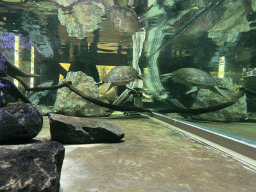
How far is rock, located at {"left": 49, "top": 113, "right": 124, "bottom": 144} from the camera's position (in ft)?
8.79

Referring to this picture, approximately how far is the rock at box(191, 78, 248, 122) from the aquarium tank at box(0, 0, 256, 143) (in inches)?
1.4

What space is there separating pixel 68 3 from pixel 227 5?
17.4 feet

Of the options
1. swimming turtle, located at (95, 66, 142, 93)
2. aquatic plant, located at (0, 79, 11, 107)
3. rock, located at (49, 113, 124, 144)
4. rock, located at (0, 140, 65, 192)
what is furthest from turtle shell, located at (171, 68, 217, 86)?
rock, located at (0, 140, 65, 192)

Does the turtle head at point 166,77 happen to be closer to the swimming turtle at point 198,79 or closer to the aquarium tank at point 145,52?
the aquarium tank at point 145,52

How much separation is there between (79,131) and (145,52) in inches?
339

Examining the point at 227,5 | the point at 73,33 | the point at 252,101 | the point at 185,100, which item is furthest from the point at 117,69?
the point at 252,101

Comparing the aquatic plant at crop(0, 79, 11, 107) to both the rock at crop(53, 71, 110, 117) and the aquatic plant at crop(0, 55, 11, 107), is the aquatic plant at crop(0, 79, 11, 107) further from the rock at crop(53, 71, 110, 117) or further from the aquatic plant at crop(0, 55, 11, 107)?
the rock at crop(53, 71, 110, 117)

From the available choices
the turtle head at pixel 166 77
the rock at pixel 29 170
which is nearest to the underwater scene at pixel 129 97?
the rock at pixel 29 170

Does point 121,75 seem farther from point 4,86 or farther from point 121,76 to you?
point 4,86

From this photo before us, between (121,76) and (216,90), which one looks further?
(121,76)

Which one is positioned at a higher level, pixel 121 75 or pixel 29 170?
pixel 121 75

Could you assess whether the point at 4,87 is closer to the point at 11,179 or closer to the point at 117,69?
the point at 11,179

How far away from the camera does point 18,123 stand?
1855 mm

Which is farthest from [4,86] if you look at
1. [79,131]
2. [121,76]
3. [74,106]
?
[121,76]
